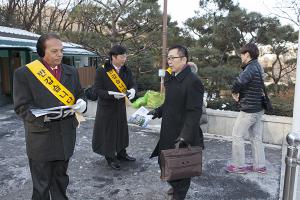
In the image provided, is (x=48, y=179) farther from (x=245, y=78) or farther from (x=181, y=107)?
(x=245, y=78)

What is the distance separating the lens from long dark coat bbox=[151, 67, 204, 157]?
3.08 meters

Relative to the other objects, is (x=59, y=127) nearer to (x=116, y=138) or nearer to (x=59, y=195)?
(x=59, y=195)

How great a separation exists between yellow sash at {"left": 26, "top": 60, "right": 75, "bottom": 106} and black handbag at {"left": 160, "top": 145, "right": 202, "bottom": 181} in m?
1.04

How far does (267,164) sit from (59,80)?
138 inches

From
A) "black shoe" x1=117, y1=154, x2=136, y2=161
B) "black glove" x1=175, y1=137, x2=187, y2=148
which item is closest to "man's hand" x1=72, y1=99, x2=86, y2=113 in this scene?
"black glove" x1=175, y1=137, x2=187, y2=148

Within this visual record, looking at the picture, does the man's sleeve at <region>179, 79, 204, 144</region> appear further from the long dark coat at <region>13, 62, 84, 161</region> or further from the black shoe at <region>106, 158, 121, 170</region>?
the black shoe at <region>106, 158, 121, 170</region>

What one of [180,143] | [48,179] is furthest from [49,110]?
[180,143]

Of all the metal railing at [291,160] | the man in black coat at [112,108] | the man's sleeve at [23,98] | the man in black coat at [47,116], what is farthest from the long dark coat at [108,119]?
the metal railing at [291,160]

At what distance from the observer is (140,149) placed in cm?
557

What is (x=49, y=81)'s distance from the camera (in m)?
2.77

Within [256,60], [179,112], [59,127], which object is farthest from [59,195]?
[256,60]

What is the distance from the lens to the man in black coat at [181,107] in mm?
3080

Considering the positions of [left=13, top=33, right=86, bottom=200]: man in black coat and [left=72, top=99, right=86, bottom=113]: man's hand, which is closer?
[left=13, top=33, right=86, bottom=200]: man in black coat

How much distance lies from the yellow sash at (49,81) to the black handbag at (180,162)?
3.40 ft
